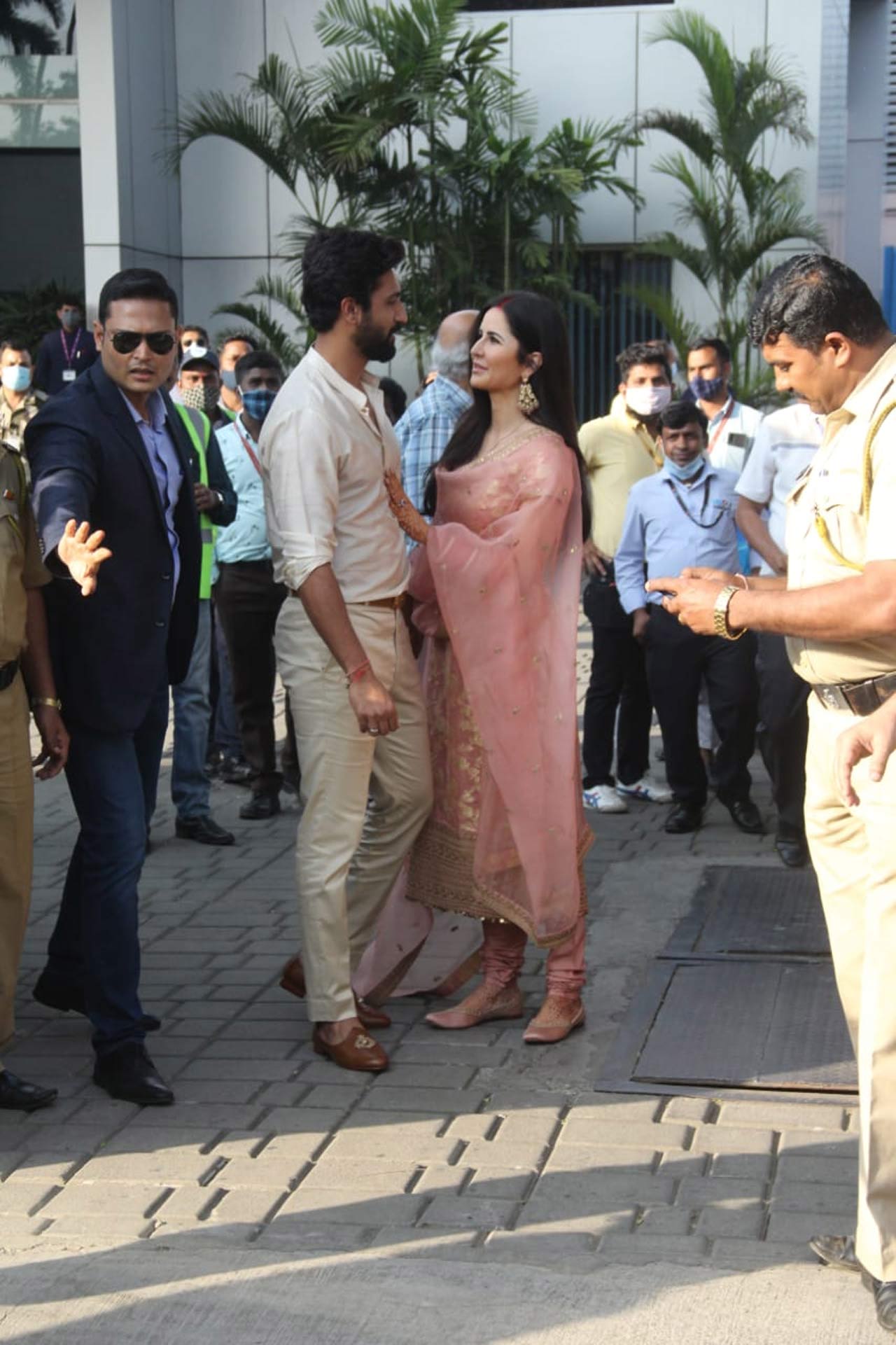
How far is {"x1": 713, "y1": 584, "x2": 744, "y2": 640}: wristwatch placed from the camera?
355cm

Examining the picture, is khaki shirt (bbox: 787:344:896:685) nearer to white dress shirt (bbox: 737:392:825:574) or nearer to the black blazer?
the black blazer

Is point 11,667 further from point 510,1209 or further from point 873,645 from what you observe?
point 873,645

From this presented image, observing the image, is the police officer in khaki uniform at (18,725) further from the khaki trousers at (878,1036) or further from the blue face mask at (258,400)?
the blue face mask at (258,400)

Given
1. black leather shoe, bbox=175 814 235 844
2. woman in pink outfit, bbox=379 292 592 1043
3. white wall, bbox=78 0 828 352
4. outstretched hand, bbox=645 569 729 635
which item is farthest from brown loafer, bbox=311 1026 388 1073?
white wall, bbox=78 0 828 352

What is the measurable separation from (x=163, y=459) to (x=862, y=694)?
2.20 metres

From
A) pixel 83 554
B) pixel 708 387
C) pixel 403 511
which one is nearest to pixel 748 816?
pixel 708 387

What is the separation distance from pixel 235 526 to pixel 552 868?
3.52 meters

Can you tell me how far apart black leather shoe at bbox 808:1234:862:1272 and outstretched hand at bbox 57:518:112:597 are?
209cm

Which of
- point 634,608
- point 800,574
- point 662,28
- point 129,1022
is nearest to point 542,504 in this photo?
point 800,574

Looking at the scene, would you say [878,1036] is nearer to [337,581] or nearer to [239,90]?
[337,581]

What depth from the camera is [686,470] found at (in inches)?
307

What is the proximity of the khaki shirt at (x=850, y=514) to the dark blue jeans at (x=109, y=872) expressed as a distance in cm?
193

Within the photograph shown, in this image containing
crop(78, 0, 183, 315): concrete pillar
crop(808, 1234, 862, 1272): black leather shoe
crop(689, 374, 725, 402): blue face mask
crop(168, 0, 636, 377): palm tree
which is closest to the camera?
crop(808, 1234, 862, 1272): black leather shoe

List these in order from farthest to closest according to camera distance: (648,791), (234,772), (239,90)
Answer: (239,90)
(234,772)
(648,791)
